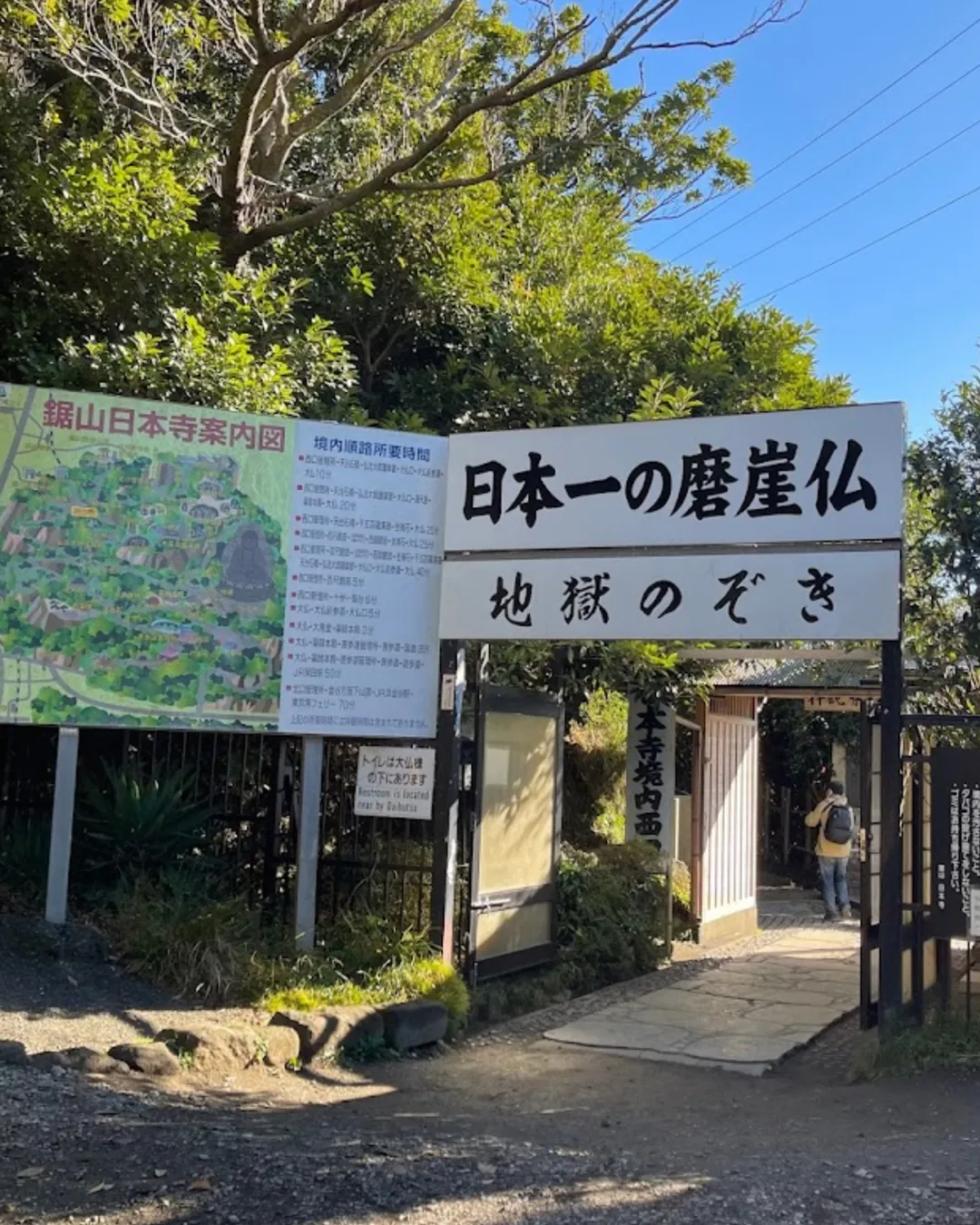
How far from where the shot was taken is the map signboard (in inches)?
324

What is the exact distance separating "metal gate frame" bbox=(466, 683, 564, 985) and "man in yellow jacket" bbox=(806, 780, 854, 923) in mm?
5283

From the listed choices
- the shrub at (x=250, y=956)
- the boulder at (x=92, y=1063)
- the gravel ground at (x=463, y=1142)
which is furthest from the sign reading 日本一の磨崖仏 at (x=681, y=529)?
the boulder at (x=92, y=1063)

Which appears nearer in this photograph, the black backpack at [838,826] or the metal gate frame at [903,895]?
the metal gate frame at [903,895]

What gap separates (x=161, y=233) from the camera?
384 inches

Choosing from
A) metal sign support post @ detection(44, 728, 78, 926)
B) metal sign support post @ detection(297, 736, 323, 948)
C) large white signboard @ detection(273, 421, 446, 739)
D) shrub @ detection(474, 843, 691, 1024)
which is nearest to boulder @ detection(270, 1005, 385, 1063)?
metal sign support post @ detection(297, 736, 323, 948)

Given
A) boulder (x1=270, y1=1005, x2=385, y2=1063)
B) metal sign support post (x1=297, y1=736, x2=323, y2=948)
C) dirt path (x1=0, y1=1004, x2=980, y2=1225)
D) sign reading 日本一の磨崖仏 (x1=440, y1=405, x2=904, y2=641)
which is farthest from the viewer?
metal sign support post (x1=297, y1=736, x2=323, y2=948)

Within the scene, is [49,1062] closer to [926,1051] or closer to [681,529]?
[926,1051]

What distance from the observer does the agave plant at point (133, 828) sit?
862 centimetres

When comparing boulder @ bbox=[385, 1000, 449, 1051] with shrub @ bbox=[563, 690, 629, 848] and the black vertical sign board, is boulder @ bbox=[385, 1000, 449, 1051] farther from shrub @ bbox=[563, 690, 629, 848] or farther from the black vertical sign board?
shrub @ bbox=[563, 690, 629, 848]

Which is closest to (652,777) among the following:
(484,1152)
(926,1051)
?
(926,1051)

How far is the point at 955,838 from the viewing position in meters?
7.12

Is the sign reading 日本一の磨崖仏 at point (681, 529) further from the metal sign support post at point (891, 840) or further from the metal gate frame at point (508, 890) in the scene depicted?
the metal gate frame at point (508, 890)

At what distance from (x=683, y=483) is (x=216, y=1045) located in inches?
190

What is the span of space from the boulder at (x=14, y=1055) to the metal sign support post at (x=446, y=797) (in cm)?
322
